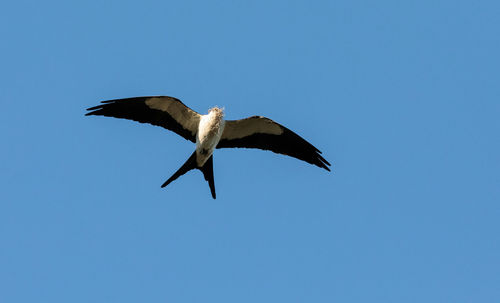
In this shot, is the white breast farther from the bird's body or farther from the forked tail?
the forked tail

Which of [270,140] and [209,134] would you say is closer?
[209,134]

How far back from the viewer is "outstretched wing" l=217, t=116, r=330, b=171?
19297 millimetres

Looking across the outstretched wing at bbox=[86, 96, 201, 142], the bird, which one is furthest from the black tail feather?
the outstretched wing at bbox=[86, 96, 201, 142]

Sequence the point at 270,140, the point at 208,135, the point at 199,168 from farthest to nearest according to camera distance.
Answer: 1. the point at 270,140
2. the point at 199,168
3. the point at 208,135

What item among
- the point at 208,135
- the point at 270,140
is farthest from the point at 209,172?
the point at 270,140

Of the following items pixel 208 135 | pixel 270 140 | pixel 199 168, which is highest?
pixel 270 140

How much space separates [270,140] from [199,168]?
2.03 metres

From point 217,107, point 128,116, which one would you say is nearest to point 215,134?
point 217,107

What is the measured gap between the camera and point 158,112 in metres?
18.9

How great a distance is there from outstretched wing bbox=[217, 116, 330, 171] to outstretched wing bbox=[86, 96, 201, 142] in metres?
0.92

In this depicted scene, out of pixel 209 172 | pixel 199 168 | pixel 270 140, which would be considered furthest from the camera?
pixel 270 140

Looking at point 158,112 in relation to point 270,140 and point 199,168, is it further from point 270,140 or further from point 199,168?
point 270,140

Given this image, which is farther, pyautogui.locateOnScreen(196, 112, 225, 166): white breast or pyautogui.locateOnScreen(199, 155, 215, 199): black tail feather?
pyautogui.locateOnScreen(199, 155, 215, 199): black tail feather

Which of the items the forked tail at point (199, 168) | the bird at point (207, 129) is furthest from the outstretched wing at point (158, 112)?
the forked tail at point (199, 168)
